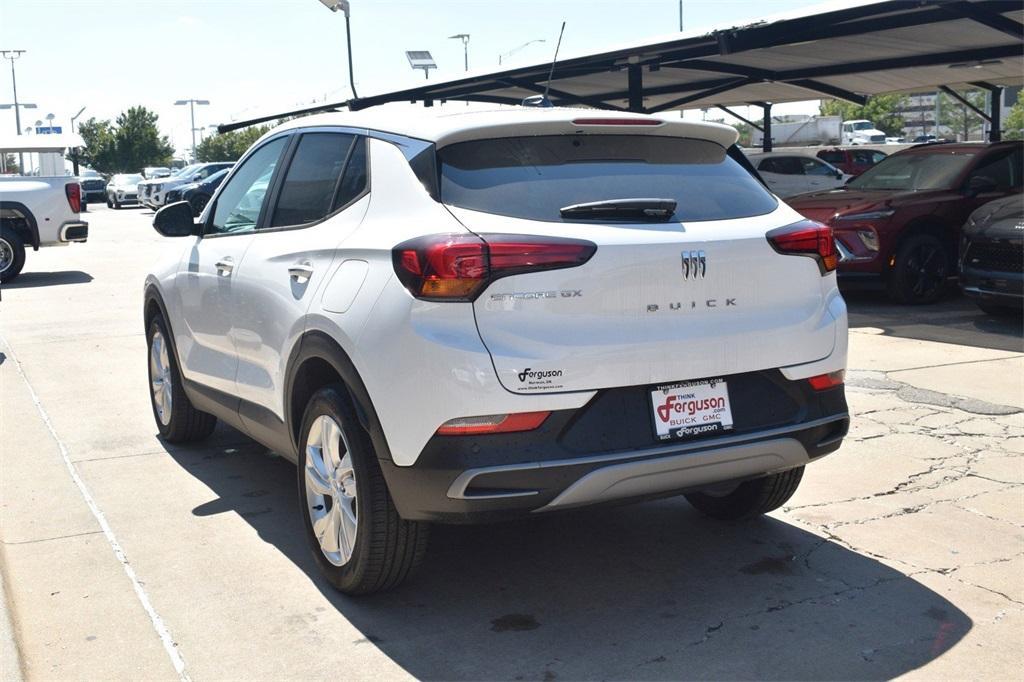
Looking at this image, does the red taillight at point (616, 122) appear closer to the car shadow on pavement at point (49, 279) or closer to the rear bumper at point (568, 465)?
the rear bumper at point (568, 465)

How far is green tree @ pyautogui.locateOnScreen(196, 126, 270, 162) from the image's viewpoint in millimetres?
89938

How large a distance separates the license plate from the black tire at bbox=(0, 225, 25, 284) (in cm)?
1501

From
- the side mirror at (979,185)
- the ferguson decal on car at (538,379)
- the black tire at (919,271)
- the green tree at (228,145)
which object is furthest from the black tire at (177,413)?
the green tree at (228,145)

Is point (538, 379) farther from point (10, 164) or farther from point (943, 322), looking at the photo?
point (10, 164)

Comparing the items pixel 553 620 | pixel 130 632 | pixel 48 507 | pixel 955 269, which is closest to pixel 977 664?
pixel 553 620

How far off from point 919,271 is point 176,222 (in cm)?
866

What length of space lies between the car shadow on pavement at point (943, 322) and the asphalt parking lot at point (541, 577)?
2896 mm

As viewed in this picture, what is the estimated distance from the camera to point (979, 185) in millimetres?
12258

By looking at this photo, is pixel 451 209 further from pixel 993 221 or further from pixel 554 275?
pixel 993 221

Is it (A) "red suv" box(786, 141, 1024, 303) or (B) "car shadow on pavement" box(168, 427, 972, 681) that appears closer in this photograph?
(B) "car shadow on pavement" box(168, 427, 972, 681)

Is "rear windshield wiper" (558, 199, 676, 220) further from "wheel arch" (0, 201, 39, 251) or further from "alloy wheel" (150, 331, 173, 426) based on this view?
"wheel arch" (0, 201, 39, 251)

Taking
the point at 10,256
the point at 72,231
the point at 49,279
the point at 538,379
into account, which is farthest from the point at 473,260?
the point at 72,231

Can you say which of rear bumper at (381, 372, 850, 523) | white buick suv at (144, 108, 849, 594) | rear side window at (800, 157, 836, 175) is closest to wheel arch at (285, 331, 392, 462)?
white buick suv at (144, 108, 849, 594)

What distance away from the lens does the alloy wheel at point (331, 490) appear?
4.05 m
